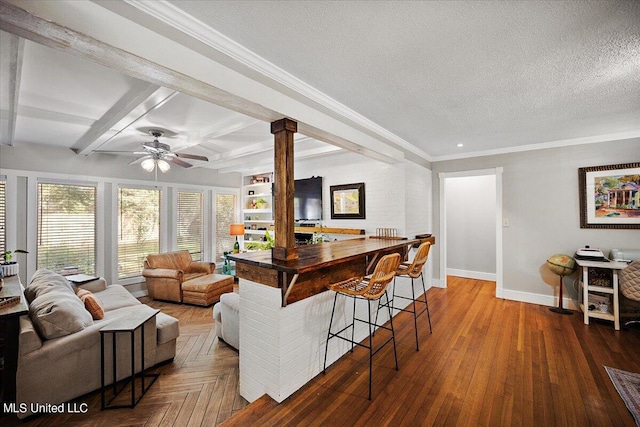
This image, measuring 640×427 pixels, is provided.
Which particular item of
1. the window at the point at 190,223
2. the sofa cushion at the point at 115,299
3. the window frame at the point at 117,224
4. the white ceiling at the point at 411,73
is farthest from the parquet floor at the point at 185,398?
the window at the point at 190,223

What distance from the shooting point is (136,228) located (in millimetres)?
5188

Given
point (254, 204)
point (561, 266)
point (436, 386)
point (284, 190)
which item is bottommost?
point (436, 386)

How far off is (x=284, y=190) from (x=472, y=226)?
5.21m

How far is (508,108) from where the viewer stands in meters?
2.85

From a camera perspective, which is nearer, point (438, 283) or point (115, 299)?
point (115, 299)

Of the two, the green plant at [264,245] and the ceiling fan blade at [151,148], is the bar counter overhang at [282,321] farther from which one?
the green plant at [264,245]

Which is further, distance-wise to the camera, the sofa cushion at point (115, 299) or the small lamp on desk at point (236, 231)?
the small lamp on desk at point (236, 231)

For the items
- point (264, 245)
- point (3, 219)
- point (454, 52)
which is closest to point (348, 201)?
point (264, 245)

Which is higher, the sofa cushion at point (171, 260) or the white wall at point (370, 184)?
the white wall at point (370, 184)

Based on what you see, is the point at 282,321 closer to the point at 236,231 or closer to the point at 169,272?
the point at 169,272

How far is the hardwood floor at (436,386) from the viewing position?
76.1 inches

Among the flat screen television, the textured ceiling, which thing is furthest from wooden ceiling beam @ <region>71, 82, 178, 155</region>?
the flat screen television

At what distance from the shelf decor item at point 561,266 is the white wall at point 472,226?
1700 millimetres

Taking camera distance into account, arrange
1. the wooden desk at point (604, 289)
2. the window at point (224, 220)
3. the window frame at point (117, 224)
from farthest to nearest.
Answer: the window at point (224, 220), the window frame at point (117, 224), the wooden desk at point (604, 289)
